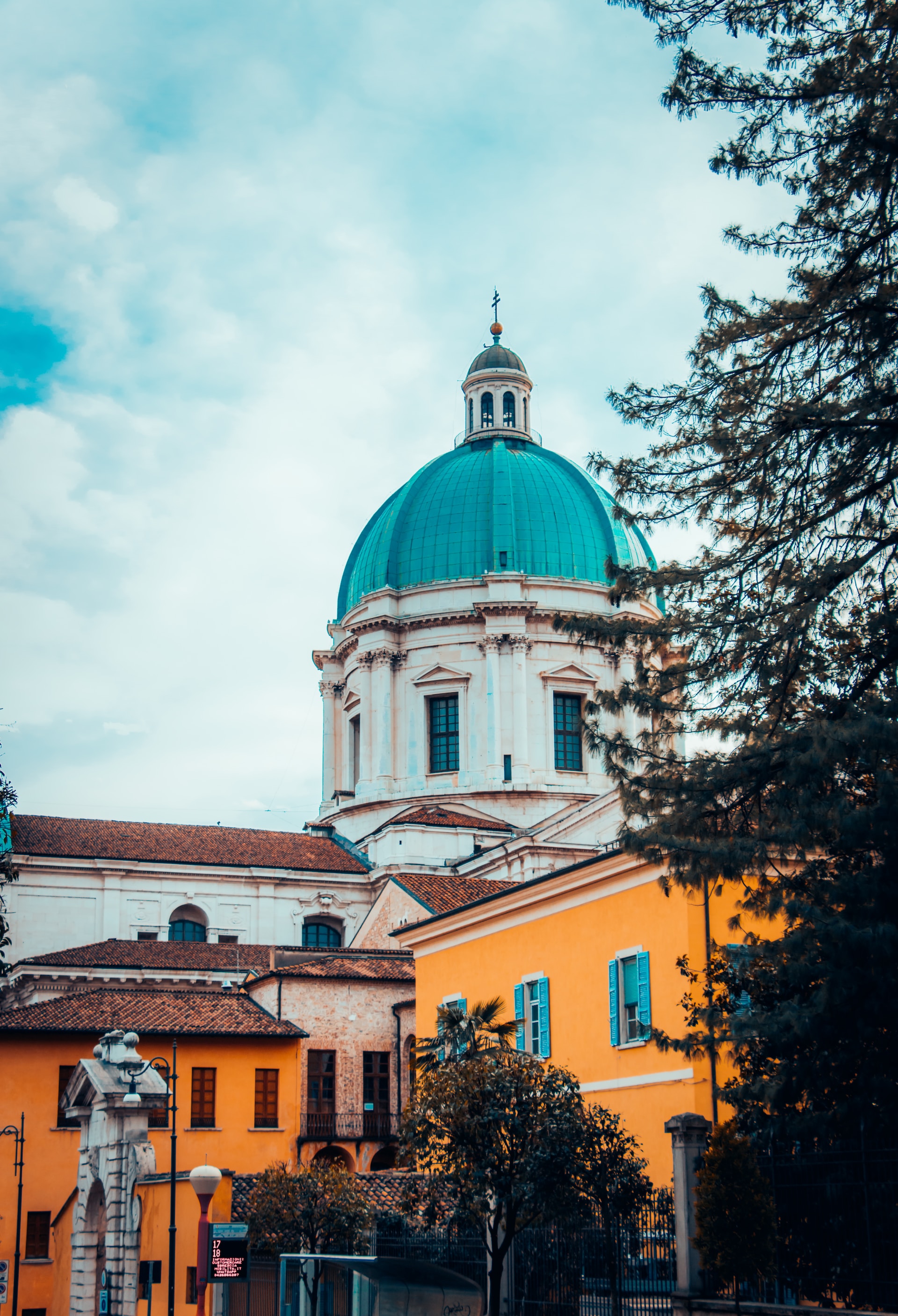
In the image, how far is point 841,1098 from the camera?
15445 mm

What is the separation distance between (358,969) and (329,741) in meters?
23.0

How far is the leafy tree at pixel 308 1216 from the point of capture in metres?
25.2

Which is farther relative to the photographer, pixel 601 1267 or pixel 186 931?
pixel 186 931

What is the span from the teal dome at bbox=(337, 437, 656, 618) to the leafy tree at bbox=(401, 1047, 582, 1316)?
1464 inches

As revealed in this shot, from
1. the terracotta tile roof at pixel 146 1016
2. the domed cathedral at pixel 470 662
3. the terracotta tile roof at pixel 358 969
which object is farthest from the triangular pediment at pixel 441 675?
the terracotta tile roof at pixel 146 1016

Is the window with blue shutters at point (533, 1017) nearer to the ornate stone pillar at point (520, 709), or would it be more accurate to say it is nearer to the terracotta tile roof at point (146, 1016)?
the terracotta tile roof at point (146, 1016)

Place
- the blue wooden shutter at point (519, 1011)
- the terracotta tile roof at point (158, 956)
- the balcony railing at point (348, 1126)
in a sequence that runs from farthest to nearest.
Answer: the terracotta tile roof at point (158, 956) < the balcony railing at point (348, 1126) < the blue wooden shutter at point (519, 1011)

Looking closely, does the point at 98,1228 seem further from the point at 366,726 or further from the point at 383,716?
the point at 366,726

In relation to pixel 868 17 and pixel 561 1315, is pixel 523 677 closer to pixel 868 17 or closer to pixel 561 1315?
pixel 561 1315

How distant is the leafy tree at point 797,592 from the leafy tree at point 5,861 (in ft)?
78.3

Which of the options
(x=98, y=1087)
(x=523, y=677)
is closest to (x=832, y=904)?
(x=98, y=1087)

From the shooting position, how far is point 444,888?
43250mm

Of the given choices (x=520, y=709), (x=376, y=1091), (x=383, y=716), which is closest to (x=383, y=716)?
(x=383, y=716)

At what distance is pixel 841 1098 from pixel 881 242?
8.69 metres
